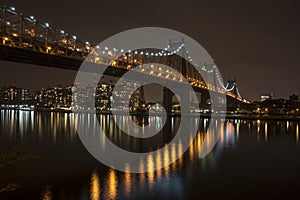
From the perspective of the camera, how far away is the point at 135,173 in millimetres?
12375

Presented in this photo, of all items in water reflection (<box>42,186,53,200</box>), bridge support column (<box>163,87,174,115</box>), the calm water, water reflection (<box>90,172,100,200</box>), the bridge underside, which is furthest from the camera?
bridge support column (<box>163,87,174,115</box>)

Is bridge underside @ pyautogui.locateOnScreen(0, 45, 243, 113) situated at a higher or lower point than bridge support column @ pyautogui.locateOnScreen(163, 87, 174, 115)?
higher

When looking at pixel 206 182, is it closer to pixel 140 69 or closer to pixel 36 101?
pixel 140 69

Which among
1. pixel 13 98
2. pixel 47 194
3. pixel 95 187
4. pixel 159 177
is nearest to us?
pixel 47 194

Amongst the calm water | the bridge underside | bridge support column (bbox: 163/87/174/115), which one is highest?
the bridge underside

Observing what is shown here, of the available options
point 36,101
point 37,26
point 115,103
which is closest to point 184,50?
point 37,26

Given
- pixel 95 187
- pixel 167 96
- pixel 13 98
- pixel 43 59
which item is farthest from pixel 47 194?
pixel 13 98

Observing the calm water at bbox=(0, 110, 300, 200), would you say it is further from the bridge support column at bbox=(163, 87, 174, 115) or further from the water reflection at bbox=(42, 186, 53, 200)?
the bridge support column at bbox=(163, 87, 174, 115)

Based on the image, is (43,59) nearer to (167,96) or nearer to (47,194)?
(47,194)

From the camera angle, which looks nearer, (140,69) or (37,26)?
(37,26)

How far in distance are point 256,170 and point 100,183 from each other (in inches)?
258

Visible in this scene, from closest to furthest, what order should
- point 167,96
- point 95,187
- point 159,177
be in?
point 95,187
point 159,177
point 167,96

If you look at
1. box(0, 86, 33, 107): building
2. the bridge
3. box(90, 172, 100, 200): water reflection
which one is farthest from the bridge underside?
box(0, 86, 33, 107): building

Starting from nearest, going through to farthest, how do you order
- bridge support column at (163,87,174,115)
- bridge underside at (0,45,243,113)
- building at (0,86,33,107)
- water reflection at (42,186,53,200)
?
water reflection at (42,186,53,200)
bridge underside at (0,45,243,113)
bridge support column at (163,87,174,115)
building at (0,86,33,107)
